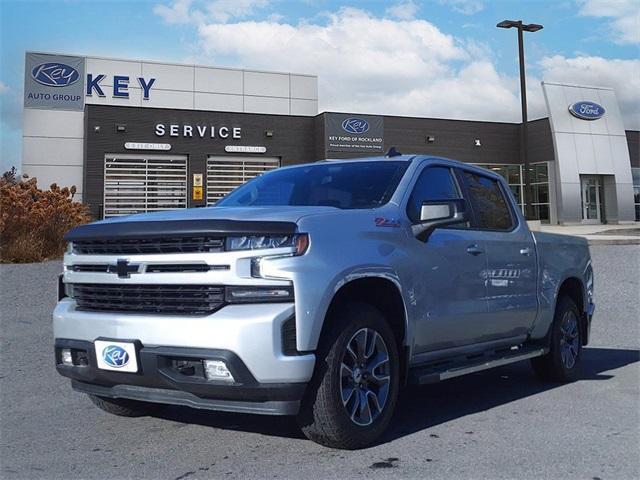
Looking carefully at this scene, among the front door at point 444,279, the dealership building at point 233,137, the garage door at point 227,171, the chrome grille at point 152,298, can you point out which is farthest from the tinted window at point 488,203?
the garage door at point 227,171

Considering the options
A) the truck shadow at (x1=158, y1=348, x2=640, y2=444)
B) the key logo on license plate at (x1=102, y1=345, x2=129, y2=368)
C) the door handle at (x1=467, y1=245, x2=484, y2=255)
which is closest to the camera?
the key logo on license plate at (x1=102, y1=345, x2=129, y2=368)

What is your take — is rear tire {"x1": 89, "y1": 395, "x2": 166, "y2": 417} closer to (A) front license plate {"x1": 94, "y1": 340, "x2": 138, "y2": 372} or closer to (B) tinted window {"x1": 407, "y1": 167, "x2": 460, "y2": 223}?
(A) front license plate {"x1": 94, "y1": 340, "x2": 138, "y2": 372}

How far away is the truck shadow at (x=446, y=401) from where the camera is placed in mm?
4586

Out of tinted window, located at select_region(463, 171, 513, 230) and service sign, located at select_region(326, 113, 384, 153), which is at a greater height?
service sign, located at select_region(326, 113, 384, 153)

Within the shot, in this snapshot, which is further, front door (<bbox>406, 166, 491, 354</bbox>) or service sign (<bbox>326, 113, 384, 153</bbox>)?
service sign (<bbox>326, 113, 384, 153</bbox>)

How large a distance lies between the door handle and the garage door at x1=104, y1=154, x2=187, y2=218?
2626cm

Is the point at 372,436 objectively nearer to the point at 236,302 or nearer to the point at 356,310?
the point at 356,310

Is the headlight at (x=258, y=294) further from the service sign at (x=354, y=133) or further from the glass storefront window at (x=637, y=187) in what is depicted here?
the glass storefront window at (x=637, y=187)

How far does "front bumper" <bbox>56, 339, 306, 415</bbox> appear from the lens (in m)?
3.52

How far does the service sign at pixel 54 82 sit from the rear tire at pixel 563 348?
29357 mm

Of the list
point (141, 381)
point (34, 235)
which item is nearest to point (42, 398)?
point (141, 381)

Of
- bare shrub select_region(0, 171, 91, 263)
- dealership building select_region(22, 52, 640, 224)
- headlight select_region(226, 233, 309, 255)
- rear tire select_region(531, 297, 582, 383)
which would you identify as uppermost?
dealership building select_region(22, 52, 640, 224)

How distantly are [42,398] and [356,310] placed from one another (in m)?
3.26

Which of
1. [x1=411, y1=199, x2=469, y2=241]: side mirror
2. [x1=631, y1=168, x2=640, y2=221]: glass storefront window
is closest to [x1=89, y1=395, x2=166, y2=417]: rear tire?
[x1=411, y1=199, x2=469, y2=241]: side mirror
